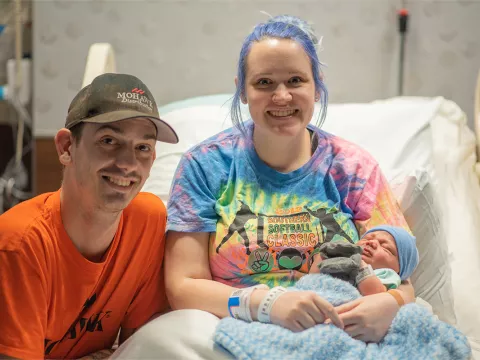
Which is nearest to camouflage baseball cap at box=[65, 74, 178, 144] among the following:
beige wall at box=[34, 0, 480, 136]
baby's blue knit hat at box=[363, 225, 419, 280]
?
baby's blue knit hat at box=[363, 225, 419, 280]

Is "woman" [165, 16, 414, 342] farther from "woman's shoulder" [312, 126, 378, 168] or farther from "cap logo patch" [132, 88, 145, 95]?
"cap logo patch" [132, 88, 145, 95]

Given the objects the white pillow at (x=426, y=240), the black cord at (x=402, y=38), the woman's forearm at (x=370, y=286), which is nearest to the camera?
Result: the woman's forearm at (x=370, y=286)

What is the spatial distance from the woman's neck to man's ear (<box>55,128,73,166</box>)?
56 centimetres

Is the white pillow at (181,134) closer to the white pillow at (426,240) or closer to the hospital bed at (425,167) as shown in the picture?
the hospital bed at (425,167)

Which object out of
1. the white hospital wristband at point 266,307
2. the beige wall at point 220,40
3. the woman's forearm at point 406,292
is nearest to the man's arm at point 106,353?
the white hospital wristband at point 266,307

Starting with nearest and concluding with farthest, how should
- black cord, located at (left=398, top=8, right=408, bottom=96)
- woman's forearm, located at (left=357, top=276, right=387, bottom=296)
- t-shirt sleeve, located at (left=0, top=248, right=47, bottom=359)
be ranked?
1. t-shirt sleeve, located at (left=0, top=248, right=47, bottom=359)
2. woman's forearm, located at (left=357, top=276, right=387, bottom=296)
3. black cord, located at (left=398, top=8, right=408, bottom=96)

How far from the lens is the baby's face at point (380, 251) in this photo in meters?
1.73

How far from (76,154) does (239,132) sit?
1.82 feet

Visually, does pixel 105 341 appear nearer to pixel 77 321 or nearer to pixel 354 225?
pixel 77 321

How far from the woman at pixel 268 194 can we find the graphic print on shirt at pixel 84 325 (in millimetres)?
190

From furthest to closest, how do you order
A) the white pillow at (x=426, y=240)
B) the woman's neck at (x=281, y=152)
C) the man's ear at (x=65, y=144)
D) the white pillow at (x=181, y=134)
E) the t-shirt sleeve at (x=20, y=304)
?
the white pillow at (x=181, y=134)
the white pillow at (x=426, y=240)
the woman's neck at (x=281, y=152)
the man's ear at (x=65, y=144)
the t-shirt sleeve at (x=20, y=304)

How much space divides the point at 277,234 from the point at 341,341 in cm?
38

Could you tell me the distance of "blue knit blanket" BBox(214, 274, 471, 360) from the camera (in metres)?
1.46

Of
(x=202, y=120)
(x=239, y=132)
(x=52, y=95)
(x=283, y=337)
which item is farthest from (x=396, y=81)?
(x=283, y=337)
